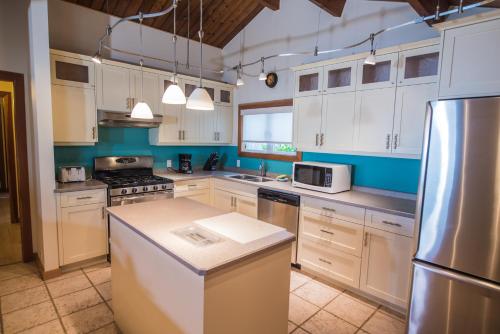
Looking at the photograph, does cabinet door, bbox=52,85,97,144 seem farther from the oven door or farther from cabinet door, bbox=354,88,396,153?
cabinet door, bbox=354,88,396,153

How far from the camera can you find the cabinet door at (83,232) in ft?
10.0

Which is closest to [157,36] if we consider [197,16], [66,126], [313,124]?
[197,16]

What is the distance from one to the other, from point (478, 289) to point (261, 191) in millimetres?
2239

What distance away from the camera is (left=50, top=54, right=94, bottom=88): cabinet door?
303 centimetres

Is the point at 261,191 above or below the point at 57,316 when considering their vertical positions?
above

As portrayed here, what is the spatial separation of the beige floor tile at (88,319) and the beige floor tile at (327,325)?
5.51 feet

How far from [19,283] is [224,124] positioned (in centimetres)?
328

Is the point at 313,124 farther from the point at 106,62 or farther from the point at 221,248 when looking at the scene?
the point at 106,62

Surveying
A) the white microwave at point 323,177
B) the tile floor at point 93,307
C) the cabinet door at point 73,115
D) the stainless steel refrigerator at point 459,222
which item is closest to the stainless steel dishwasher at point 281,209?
the white microwave at point 323,177

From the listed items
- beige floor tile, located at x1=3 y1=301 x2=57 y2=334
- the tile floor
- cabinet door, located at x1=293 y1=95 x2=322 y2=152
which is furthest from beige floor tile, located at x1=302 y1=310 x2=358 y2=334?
beige floor tile, located at x1=3 y1=301 x2=57 y2=334

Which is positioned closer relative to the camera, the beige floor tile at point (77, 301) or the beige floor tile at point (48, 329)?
the beige floor tile at point (48, 329)

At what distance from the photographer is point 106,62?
133 inches

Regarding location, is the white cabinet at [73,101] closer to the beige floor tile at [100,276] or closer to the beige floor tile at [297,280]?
the beige floor tile at [100,276]


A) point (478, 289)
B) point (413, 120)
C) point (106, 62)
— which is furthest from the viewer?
point (106, 62)
